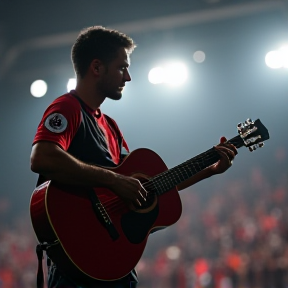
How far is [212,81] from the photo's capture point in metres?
8.12

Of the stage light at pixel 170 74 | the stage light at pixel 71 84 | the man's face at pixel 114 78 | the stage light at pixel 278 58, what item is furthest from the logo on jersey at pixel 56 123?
the stage light at pixel 170 74

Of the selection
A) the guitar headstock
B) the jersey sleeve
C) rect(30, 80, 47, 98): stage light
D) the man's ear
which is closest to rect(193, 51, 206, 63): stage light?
rect(30, 80, 47, 98): stage light

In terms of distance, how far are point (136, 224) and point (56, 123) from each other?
1.56ft

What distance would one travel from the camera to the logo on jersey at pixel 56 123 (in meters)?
1.75

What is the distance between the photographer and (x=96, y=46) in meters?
2.08

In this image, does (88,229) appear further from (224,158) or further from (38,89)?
(38,89)

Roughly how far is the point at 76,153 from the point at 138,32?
558cm

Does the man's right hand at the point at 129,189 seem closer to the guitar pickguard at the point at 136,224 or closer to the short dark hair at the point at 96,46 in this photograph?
the guitar pickguard at the point at 136,224

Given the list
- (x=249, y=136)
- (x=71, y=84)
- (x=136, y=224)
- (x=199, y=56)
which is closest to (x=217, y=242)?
(x=199, y=56)

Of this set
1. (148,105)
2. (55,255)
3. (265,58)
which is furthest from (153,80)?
(55,255)

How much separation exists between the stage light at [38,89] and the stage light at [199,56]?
2.29m

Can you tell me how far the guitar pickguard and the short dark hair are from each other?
0.60 metres

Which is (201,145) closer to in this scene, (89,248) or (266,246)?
(266,246)

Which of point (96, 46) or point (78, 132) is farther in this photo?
point (96, 46)
